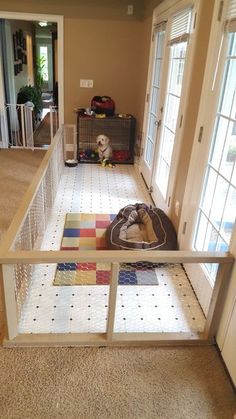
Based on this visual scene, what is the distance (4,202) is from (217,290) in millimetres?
2465

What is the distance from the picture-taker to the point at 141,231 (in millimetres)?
2832

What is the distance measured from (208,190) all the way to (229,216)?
1.14 ft

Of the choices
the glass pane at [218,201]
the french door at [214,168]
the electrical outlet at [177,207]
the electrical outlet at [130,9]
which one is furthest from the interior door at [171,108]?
the electrical outlet at [130,9]

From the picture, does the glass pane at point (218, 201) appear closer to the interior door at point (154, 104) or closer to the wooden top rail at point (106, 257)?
the wooden top rail at point (106, 257)

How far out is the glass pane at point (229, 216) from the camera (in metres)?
1.71

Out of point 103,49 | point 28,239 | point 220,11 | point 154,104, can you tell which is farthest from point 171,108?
point 103,49

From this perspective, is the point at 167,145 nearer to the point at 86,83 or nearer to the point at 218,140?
the point at 218,140

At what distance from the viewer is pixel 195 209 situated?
7.30 feet

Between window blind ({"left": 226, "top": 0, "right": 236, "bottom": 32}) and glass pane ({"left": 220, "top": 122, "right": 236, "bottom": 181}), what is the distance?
1.60ft

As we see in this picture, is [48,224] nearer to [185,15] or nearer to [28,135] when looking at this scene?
[185,15]

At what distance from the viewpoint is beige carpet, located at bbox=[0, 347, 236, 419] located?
141 cm

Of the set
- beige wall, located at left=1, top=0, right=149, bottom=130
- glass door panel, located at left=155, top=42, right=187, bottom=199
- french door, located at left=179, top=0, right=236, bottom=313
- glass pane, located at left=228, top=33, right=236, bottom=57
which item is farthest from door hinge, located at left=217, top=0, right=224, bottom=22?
beige wall, located at left=1, top=0, right=149, bottom=130

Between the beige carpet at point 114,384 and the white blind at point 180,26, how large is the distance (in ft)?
7.43

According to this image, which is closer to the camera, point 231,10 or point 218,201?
point 231,10
